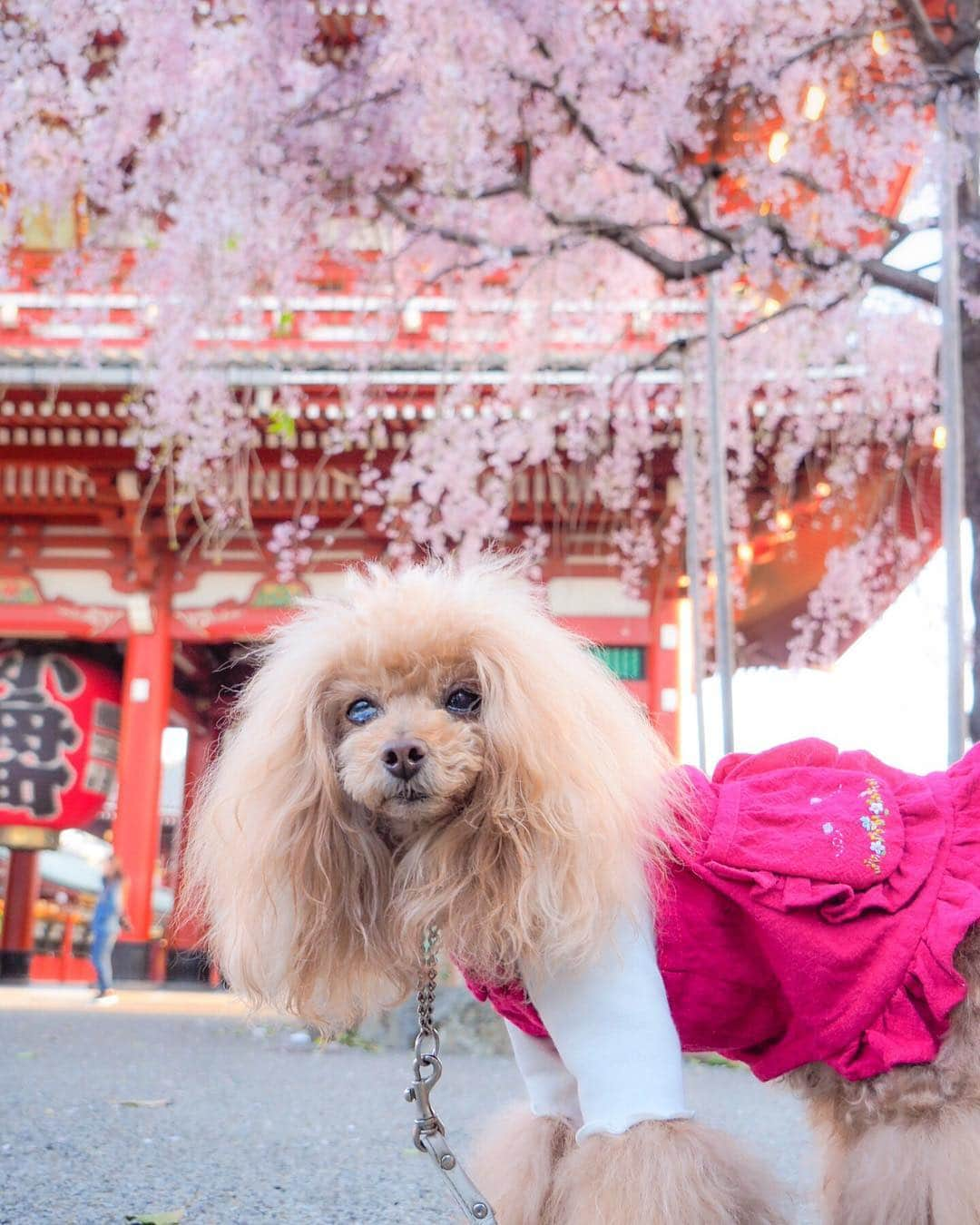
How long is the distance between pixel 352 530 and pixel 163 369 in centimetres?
311

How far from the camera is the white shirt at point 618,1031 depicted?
1539mm

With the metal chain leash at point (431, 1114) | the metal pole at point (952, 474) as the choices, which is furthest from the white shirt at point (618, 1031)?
the metal pole at point (952, 474)

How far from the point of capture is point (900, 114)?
5.67m

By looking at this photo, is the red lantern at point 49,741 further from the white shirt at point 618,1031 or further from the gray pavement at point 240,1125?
the white shirt at point 618,1031

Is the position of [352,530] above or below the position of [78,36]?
below

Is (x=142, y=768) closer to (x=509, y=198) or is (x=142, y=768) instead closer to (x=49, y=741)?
(x=49, y=741)

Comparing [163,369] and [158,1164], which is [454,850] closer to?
[158,1164]

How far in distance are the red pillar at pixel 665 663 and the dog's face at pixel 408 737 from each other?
312 inches

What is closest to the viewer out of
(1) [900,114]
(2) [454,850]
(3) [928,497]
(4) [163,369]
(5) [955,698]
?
(2) [454,850]

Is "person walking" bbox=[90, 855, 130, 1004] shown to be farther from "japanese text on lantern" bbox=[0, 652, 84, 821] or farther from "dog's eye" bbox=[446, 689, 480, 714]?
"dog's eye" bbox=[446, 689, 480, 714]

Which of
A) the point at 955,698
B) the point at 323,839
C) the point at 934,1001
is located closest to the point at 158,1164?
the point at 323,839

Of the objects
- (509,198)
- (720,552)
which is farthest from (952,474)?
(509,198)

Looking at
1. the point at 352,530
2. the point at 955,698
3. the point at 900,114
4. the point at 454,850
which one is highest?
the point at 900,114

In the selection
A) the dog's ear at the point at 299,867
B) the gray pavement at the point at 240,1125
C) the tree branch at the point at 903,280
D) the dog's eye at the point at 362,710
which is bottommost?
the gray pavement at the point at 240,1125
